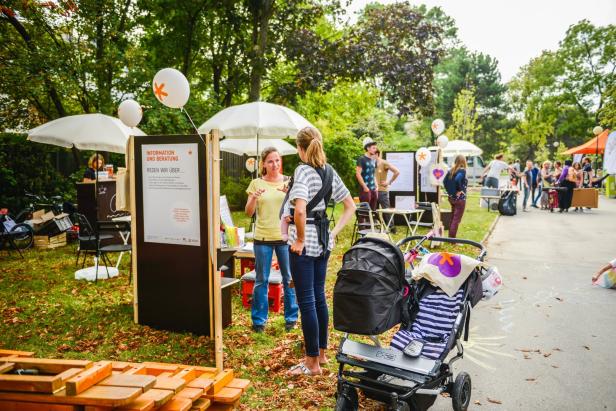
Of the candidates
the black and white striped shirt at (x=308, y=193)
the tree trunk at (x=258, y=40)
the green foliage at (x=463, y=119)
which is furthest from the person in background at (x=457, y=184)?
the green foliage at (x=463, y=119)

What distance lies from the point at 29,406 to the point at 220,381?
1.15 m

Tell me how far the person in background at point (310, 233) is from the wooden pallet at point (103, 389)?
1.06 meters

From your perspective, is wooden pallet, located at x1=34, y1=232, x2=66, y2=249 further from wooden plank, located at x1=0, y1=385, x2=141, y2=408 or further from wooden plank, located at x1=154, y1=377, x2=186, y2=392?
wooden plank, located at x1=154, y1=377, x2=186, y2=392

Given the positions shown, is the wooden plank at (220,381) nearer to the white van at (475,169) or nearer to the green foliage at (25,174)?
the green foliage at (25,174)

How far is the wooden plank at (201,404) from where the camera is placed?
9.92 feet

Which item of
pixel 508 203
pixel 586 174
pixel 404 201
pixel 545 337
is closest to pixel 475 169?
pixel 586 174

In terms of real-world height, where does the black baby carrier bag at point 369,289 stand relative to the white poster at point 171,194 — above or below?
below

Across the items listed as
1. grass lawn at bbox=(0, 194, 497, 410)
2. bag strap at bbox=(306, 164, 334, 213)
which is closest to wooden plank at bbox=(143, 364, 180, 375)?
grass lawn at bbox=(0, 194, 497, 410)

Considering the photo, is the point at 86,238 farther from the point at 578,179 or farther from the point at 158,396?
the point at 578,179

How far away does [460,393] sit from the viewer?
3.62m

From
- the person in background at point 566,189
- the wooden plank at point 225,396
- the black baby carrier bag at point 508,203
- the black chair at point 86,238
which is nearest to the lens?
the wooden plank at point 225,396

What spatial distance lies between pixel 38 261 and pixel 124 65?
20.8 ft

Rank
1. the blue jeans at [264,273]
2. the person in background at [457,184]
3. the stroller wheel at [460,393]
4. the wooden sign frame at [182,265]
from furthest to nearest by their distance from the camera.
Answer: the person in background at [457,184] < the blue jeans at [264,273] < the wooden sign frame at [182,265] < the stroller wheel at [460,393]

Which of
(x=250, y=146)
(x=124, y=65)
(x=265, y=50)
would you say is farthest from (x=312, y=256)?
(x=265, y=50)
